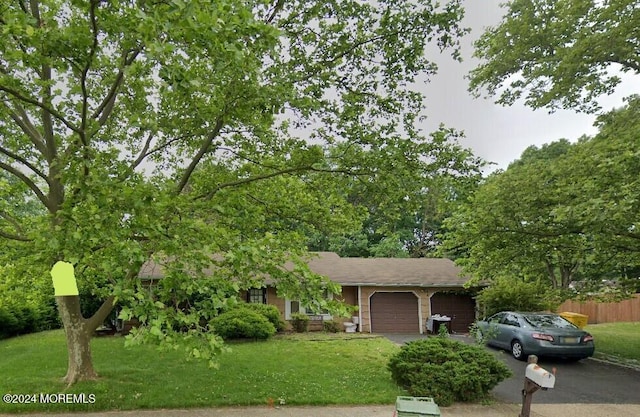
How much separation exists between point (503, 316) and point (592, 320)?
13763 millimetres

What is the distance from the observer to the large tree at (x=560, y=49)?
454 inches

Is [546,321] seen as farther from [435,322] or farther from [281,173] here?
[281,173]

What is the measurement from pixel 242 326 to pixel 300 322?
11.5ft

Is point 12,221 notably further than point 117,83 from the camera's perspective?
Yes

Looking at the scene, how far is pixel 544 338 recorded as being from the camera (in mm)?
11258

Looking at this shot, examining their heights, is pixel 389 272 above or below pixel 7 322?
above

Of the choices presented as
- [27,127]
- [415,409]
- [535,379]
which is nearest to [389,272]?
[27,127]

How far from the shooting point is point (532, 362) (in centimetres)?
412

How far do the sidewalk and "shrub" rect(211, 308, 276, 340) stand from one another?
7.15 m

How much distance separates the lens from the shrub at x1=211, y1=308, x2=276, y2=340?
554 inches

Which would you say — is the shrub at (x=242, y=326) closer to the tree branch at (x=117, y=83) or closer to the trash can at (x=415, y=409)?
the tree branch at (x=117, y=83)

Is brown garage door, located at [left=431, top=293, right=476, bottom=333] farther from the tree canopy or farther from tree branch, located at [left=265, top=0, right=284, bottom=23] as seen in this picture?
tree branch, located at [left=265, top=0, right=284, bottom=23]

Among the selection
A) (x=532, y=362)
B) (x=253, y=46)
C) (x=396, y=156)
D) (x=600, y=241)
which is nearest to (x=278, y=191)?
(x=396, y=156)

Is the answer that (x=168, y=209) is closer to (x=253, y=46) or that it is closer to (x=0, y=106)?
(x=253, y=46)
